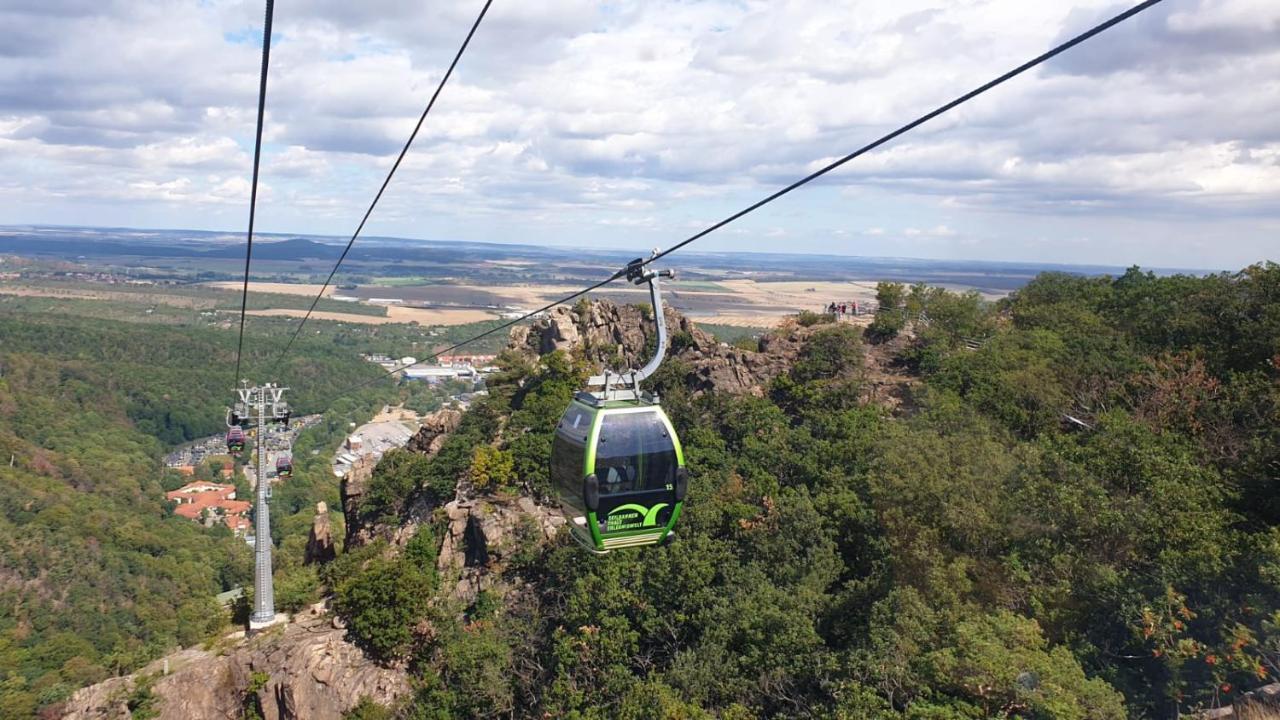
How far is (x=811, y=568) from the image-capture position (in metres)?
26.2

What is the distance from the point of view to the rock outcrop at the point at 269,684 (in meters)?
29.0

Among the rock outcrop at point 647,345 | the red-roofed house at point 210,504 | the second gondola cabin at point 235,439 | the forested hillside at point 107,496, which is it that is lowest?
the red-roofed house at point 210,504

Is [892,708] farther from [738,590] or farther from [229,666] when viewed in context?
[229,666]

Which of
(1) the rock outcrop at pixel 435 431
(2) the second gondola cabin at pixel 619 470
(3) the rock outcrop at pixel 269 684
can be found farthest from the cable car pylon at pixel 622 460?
(1) the rock outcrop at pixel 435 431

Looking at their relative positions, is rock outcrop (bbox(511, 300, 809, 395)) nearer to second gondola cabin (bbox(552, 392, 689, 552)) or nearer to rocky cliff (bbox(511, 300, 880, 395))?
rocky cliff (bbox(511, 300, 880, 395))

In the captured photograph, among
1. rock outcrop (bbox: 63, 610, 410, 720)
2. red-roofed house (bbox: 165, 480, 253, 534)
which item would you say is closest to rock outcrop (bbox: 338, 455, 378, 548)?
rock outcrop (bbox: 63, 610, 410, 720)

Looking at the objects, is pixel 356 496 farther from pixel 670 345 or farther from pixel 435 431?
pixel 670 345

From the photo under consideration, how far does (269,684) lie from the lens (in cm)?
2942

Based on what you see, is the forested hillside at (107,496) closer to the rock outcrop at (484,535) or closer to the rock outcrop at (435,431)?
the rock outcrop at (484,535)

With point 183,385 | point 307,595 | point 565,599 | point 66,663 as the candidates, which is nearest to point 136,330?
point 183,385

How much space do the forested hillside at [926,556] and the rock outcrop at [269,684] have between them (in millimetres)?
1224

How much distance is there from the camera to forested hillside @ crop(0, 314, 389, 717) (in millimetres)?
58219

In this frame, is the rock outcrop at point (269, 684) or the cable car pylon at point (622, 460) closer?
the cable car pylon at point (622, 460)

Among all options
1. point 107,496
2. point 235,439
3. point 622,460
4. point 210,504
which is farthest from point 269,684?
point 210,504
